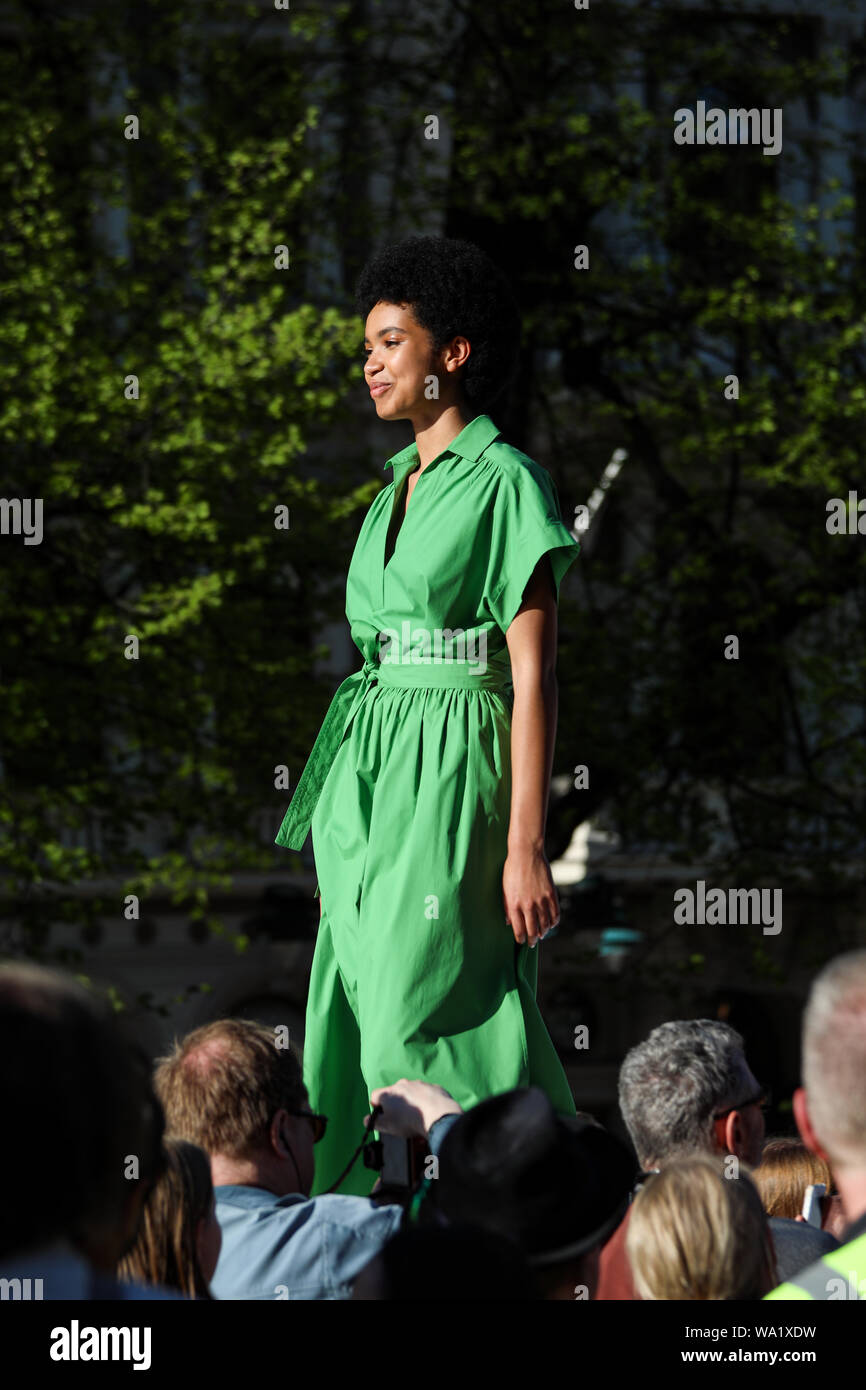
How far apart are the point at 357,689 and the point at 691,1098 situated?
3.28 feet

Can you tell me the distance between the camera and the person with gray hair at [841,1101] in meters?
2.12

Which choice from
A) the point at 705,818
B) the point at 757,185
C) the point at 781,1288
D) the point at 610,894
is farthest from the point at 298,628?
the point at 781,1288

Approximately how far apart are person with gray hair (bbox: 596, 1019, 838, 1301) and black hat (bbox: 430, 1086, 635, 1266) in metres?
1.01

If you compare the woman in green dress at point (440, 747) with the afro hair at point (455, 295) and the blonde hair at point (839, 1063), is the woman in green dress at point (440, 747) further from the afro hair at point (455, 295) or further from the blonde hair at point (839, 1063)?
the blonde hair at point (839, 1063)

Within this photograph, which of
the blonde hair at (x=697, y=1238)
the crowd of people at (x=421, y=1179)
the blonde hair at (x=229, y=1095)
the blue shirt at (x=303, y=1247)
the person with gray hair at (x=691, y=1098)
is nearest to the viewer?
the crowd of people at (x=421, y=1179)

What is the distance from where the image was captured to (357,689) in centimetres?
371

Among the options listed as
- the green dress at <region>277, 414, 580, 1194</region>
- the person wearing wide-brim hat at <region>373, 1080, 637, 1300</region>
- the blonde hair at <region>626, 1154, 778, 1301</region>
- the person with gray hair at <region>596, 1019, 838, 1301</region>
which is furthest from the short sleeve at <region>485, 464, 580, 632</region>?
the blonde hair at <region>626, 1154, 778, 1301</region>

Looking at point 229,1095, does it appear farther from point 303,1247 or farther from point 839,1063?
point 839,1063

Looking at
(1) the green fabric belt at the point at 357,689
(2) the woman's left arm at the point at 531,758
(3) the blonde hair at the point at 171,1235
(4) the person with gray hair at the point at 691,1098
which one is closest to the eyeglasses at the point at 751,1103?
(4) the person with gray hair at the point at 691,1098

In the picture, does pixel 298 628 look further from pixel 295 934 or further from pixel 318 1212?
pixel 318 1212

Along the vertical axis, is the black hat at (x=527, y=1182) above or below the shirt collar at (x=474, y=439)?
below

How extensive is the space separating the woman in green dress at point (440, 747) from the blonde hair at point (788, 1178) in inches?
21.4

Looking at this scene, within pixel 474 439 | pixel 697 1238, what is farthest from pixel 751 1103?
pixel 474 439
